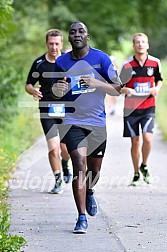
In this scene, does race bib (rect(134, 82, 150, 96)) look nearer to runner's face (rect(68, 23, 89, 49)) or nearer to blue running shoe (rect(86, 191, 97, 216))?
blue running shoe (rect(86, 191, 97, 216))

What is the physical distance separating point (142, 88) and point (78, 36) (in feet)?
11.2

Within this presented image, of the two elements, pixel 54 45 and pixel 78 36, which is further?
pixel 54 45

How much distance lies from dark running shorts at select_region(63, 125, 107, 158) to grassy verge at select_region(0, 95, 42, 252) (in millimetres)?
996

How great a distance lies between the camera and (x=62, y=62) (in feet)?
29.5

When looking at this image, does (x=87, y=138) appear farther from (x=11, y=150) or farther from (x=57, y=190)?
(x=11, y=150)

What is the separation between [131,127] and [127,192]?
A: 1.02 m

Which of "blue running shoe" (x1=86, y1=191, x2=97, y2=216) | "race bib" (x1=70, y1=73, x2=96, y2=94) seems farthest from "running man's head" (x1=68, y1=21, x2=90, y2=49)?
"blue running shoe" (x1=86, y1=191, x2=97, y2=216)

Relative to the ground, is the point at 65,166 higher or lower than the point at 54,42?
lower

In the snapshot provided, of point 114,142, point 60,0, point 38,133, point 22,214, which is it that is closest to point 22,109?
point 38,133

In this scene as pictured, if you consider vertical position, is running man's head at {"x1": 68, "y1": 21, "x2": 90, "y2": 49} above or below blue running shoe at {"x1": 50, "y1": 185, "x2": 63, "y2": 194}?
above

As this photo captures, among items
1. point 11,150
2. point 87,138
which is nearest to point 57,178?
point 87,138

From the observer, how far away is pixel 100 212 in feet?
32.9

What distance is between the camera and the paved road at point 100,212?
8.11 metres

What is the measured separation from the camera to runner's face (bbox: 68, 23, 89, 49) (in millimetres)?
8773
